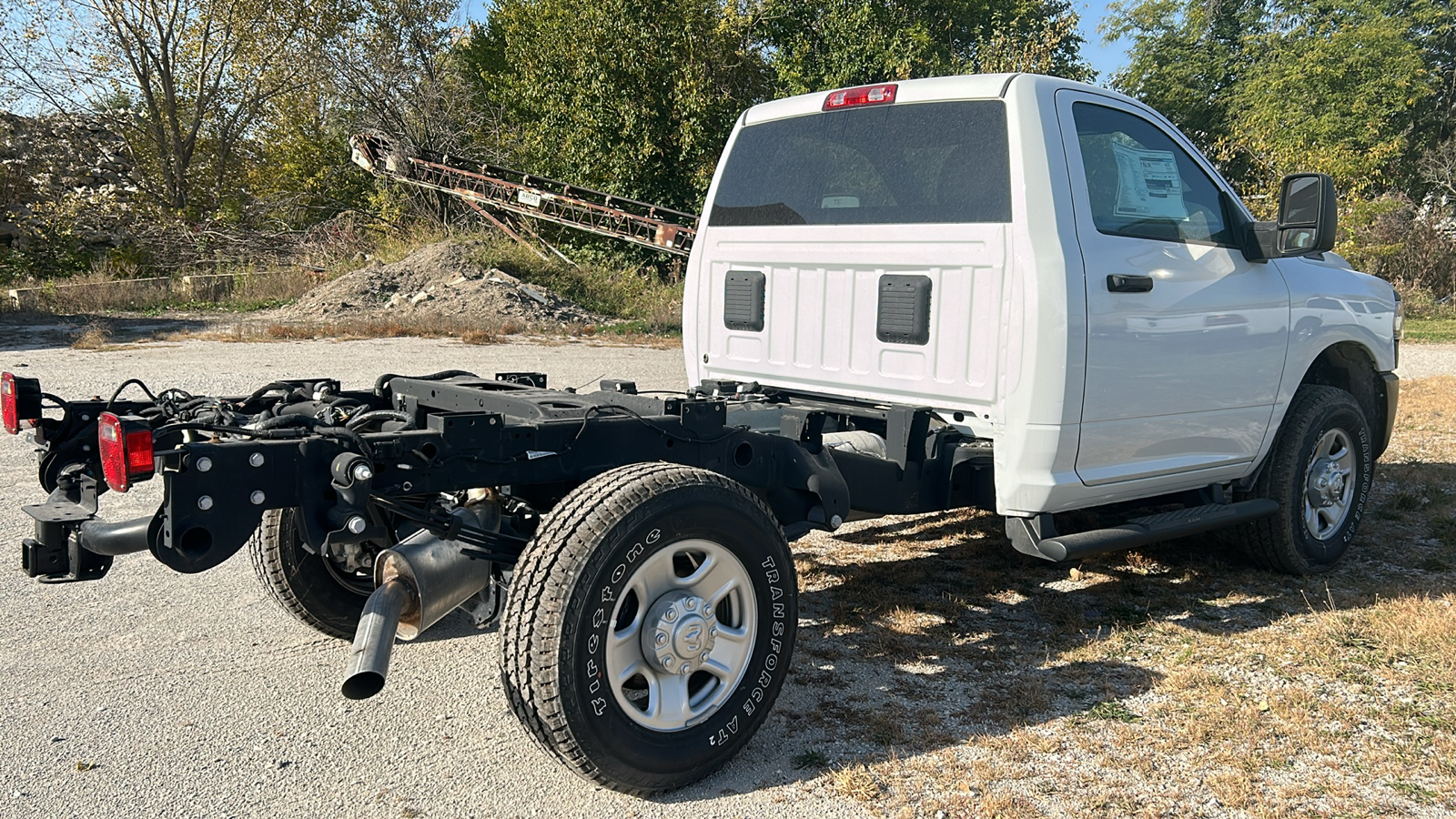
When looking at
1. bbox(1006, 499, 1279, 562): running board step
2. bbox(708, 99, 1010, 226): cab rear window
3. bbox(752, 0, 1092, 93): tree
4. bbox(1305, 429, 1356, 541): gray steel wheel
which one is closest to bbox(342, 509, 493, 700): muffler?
bbox(1006, 499, 1279, 562): running board step

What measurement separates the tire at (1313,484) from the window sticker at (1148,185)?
1333 millimetres

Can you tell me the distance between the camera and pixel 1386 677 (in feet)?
13.4

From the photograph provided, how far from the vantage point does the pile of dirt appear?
61.3 ft

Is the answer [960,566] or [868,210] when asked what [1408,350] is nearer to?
[960,566]

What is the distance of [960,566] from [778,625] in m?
2.48

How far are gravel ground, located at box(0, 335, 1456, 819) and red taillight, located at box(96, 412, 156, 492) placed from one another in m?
0.95

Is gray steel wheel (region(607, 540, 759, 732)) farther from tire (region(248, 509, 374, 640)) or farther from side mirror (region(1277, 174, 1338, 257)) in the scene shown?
side mirror (region(1277, 174, 1338, 257))

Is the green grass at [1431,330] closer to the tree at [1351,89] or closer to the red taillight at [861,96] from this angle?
the tree at [1351,89]

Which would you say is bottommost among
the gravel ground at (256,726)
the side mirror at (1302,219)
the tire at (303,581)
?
the gravel ground at (256,726)

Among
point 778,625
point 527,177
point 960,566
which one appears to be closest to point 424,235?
point 527,177

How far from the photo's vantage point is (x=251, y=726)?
354cm

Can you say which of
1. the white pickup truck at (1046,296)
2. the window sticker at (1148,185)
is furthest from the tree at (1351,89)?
the window sticker at (1148,185)

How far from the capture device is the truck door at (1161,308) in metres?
4.19

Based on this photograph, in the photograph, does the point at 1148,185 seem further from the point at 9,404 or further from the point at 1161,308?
the point at 9,404
